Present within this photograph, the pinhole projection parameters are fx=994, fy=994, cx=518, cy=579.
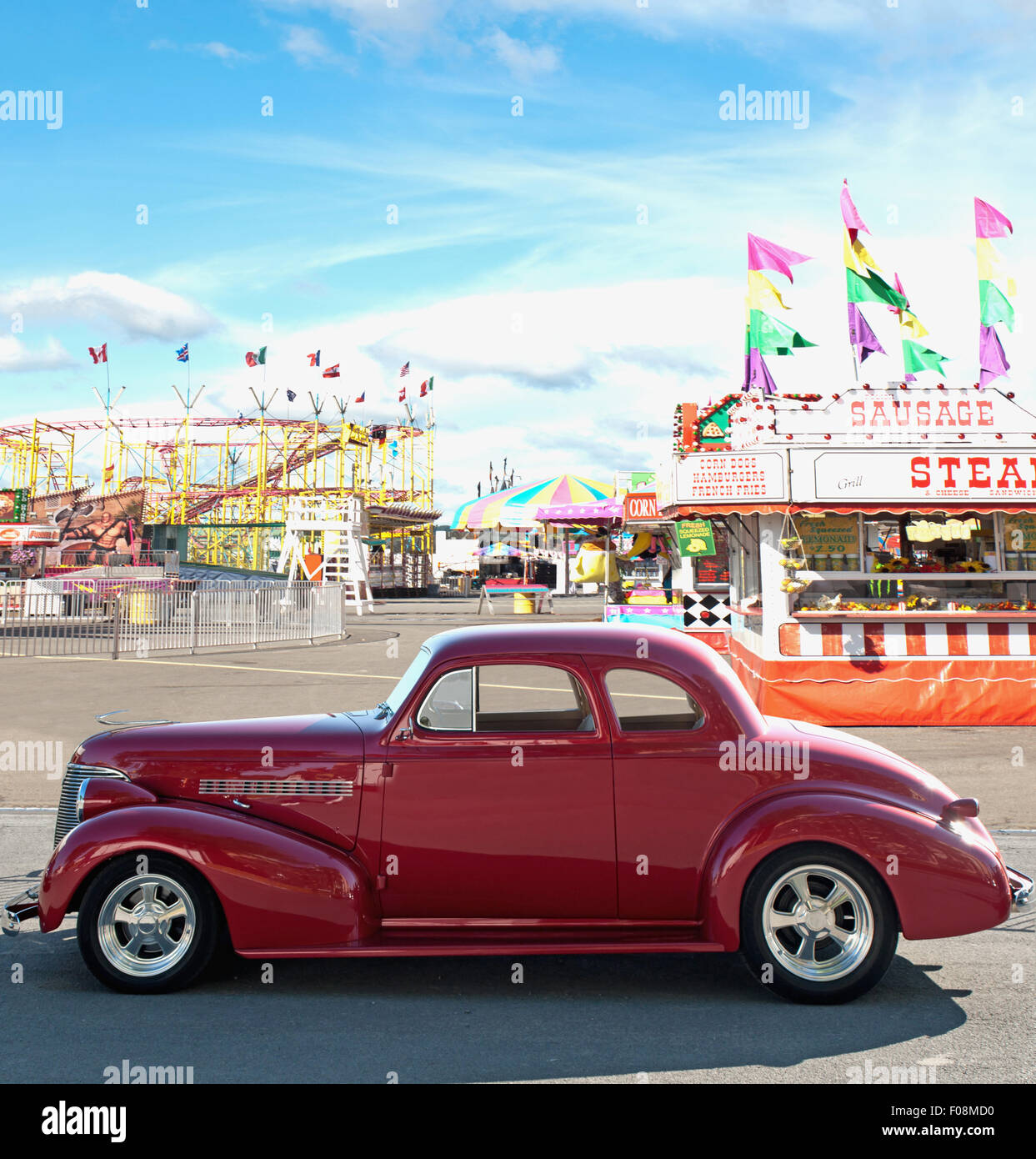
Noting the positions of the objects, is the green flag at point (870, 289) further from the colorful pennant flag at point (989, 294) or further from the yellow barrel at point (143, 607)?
the yellow barrel at point (143, 607)

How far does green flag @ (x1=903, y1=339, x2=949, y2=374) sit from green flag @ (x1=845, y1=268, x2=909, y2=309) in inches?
44.6

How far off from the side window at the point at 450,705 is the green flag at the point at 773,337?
1197 centimetres

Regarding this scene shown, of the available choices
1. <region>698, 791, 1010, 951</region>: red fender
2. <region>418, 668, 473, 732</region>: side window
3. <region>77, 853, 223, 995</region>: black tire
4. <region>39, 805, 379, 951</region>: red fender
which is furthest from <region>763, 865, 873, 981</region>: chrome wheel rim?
<region>77, 853, 223, 995</region>: black tire

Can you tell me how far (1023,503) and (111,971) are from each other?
10.5 meters

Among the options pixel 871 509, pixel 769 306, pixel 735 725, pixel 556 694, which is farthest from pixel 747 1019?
pixel 769 306

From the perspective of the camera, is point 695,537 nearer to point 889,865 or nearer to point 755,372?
point 755,372

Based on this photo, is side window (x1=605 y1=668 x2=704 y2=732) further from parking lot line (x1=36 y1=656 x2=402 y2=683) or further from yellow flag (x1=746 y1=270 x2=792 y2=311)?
parking lot line (x1=36 y1=656 x2=402 y2=683)

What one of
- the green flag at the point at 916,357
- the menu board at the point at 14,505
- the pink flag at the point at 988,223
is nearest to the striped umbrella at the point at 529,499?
the green flag at the point at 916,357

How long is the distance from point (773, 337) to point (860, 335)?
1.53m

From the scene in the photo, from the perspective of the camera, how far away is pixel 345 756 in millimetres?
4359

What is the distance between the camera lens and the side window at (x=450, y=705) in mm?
4410

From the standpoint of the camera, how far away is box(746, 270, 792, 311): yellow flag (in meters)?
15.1

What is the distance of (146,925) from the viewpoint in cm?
427
